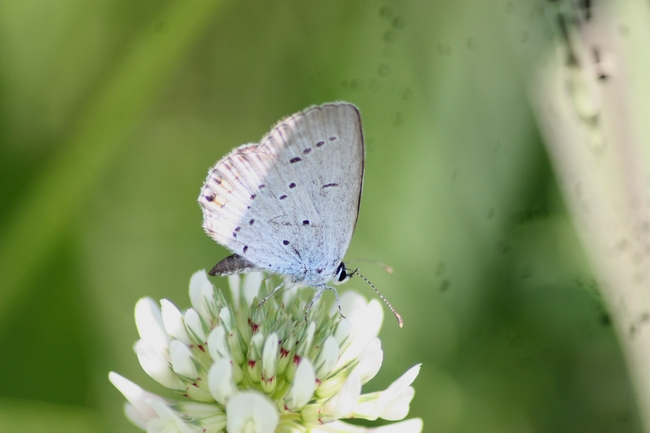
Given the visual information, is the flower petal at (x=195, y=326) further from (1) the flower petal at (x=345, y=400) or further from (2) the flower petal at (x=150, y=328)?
(1) the flower petal at (x=345, y=400)

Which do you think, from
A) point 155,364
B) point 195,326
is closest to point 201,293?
point 195,326

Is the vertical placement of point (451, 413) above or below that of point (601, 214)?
below

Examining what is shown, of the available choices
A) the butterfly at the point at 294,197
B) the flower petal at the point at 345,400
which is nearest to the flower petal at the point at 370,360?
the flower petal at the point at 345,400

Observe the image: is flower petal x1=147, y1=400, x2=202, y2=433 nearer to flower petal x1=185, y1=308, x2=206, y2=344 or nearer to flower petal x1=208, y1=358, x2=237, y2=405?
flower petal x1=208, y1=358, x2=237, y2=405

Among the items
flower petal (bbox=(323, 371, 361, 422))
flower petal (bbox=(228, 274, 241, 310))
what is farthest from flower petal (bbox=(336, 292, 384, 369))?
flower petal (bbox=(228, 274, 241, 310))

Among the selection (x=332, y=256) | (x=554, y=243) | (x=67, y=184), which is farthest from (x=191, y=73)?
(x=554, y=243)

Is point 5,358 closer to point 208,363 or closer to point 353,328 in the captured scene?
point 208,363
